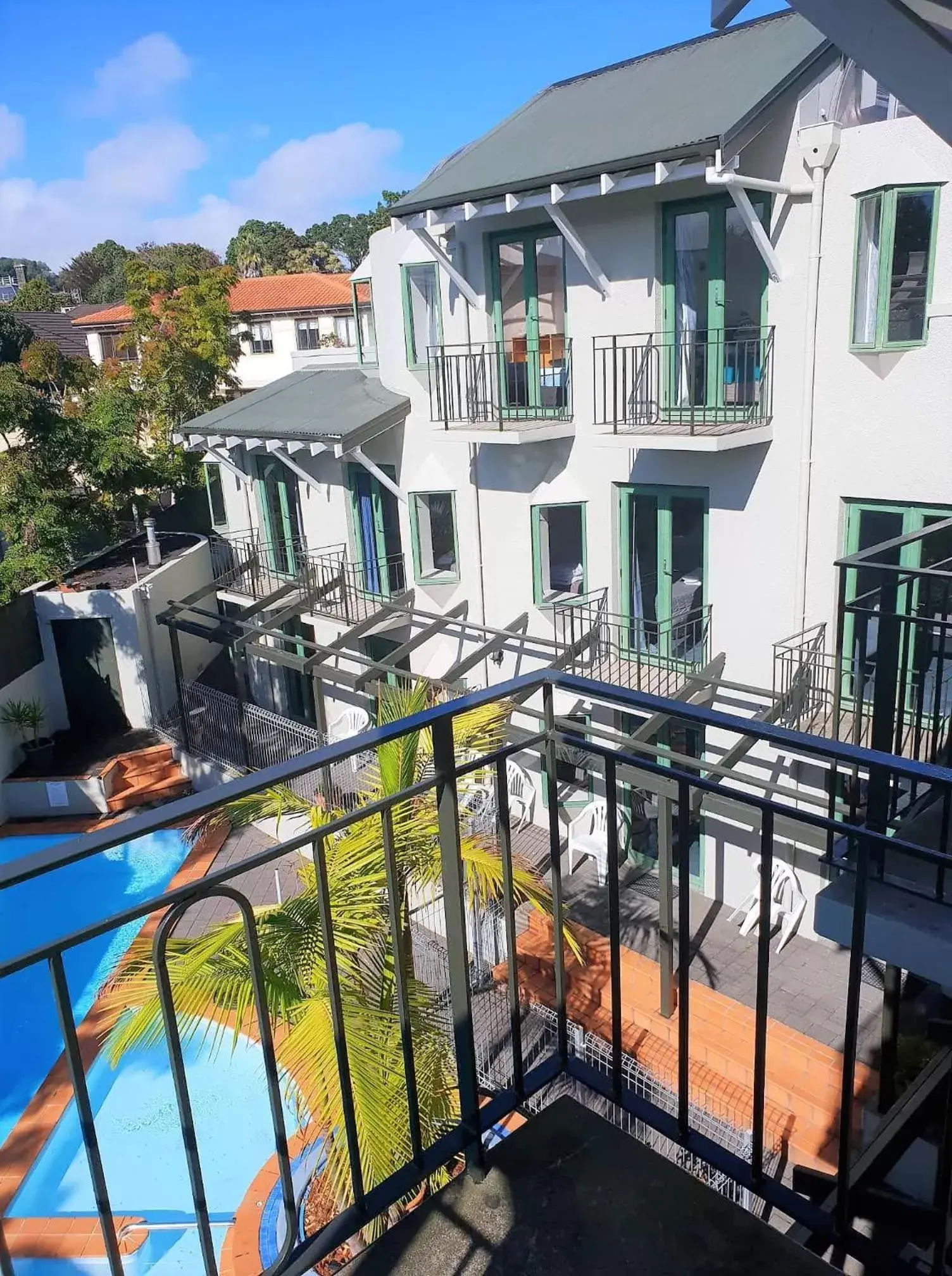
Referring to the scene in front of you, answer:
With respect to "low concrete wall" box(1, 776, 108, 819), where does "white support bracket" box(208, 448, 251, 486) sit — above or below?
above

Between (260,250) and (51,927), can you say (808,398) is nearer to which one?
(51,927)

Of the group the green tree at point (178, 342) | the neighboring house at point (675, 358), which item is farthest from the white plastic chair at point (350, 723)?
the green tree at point (178, 342)

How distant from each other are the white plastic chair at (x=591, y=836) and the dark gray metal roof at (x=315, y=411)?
6246 mm

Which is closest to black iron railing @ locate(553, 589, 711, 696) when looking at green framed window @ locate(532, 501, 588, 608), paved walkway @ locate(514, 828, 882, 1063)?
green framed window @ locate(532, 501, 588, 608)

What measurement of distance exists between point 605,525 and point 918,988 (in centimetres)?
663

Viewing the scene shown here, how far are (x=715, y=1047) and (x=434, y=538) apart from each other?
8.42m

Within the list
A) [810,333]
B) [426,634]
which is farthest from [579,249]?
[426,634]

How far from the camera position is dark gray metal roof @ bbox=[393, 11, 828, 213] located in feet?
30.5

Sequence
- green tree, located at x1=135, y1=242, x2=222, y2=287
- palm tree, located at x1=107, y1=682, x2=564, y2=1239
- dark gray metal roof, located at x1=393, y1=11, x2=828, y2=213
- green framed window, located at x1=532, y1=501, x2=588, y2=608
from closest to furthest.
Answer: palm tree, located at x1=107, y1=682, x2=564, y2=1239 < dark gray metal roof, located at x1=393, y1=11, x2=828, y2=213 < green framed window, located at x1=532, y1=501, x2=588, y2=608 < green tree, located at x1=135, y1=242, x2=222, y2=287

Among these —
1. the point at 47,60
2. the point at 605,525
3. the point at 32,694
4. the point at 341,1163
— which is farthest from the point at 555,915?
the point at 47,60

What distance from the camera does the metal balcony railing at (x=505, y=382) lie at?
39.7 ft

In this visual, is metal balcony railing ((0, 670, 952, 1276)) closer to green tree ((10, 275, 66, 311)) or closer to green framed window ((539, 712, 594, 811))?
green framed window ((539, 712, 594, 811))

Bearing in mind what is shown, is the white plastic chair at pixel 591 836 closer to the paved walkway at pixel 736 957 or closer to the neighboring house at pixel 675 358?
the paved walkway at pixel 736 957

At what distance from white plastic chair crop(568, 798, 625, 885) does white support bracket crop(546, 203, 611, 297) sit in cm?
653
